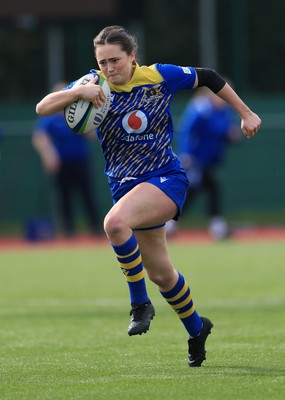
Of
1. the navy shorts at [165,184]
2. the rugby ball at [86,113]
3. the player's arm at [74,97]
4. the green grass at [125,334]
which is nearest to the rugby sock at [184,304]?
the green grass at [125,334]

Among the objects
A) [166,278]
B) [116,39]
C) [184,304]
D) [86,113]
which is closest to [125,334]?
[184,304]

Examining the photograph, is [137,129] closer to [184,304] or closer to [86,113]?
[86,113]

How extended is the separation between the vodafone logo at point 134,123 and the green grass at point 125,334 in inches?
56.7

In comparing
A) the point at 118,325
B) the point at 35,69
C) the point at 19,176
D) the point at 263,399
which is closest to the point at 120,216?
the point at 263,399

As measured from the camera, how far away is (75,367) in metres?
7.36

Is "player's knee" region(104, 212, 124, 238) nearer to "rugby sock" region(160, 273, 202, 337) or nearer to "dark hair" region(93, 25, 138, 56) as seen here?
"rugby sock" region(160, 273, 202, 337)

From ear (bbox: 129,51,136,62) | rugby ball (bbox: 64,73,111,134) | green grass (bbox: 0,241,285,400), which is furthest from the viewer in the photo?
ear (bbox: 129,51,136,62)

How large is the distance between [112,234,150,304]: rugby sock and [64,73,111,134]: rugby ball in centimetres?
72

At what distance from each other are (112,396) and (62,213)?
1415 cm

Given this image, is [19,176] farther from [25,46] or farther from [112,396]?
[112,396]

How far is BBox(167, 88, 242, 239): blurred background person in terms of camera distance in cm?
1855

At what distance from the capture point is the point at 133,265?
23.9 feet

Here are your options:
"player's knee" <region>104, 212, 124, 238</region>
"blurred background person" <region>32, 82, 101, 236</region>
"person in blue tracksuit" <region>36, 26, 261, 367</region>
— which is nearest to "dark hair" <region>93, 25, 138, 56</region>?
"person in blue tracksuit" <region>36, 26, 261, 367</region>

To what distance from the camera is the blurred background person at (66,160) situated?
19453mm
